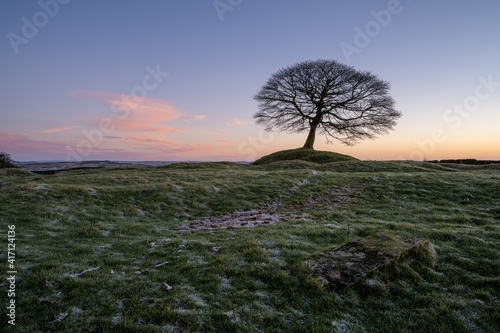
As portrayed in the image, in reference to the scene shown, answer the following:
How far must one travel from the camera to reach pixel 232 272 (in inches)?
248

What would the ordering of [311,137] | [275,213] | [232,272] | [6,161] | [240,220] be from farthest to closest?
[311,137] → [6,161] → [275,213] → [240,220] → [232,272]

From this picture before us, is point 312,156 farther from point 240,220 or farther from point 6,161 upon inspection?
point 6,161

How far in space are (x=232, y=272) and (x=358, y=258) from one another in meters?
3.35

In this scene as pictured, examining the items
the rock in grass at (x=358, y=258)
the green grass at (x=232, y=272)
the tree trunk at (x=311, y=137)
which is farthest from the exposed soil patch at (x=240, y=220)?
the tree trunk at (x=311, y=137)

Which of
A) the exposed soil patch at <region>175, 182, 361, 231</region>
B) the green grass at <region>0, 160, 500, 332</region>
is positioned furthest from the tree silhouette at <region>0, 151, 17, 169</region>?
the exposed soil patch at <region>175, 182, 361, 231</region>

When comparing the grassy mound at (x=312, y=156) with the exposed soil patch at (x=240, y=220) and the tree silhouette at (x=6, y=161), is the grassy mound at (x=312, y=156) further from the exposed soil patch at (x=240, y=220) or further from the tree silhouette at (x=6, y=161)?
the tree silhouette at (x=6, y=161)

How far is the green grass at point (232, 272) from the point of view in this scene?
465 cm

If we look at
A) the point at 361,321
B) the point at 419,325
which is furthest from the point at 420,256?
the point at 361,321

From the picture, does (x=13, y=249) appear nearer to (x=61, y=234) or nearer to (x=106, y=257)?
(x=61, y=234)

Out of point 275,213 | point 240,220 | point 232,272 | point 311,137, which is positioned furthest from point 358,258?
point 311,137

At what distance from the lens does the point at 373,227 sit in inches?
394

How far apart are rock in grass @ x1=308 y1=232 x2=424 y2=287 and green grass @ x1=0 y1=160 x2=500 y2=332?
0.23m

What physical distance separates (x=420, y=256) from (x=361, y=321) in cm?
325

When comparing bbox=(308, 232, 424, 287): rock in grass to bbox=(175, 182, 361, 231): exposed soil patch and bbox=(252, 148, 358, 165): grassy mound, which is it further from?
bbox=(252, 148, 358, 165): grassy mound
